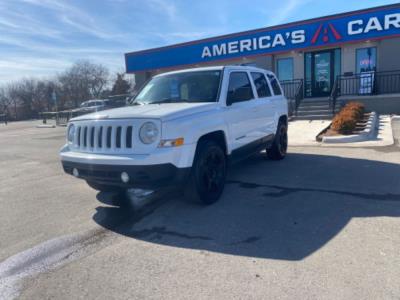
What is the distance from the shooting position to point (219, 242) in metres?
3.86

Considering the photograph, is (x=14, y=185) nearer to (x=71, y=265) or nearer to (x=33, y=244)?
(x=33, y=244)

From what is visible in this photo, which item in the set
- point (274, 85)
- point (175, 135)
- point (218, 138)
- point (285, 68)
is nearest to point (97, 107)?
point (285, 68)

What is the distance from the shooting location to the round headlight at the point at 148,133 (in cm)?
427

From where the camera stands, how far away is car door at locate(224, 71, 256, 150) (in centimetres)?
555

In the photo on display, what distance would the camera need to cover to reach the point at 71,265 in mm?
3537

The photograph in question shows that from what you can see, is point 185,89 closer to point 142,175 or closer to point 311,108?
point 142,175

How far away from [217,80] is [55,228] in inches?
127

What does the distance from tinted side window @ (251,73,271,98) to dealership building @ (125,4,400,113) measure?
31.7 ft

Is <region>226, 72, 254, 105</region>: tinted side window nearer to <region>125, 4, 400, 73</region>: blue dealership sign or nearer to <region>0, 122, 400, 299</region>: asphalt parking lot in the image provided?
<region>0, 122, 400, 299</region>: asphalt parking lot

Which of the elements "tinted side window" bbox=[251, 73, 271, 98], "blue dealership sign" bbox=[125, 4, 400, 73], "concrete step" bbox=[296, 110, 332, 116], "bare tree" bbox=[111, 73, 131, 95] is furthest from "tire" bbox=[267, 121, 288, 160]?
"bare tree" bbox=[111, 73, 131, 95]

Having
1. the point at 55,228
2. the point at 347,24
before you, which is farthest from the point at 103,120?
the point at 347,24

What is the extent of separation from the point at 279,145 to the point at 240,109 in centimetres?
251

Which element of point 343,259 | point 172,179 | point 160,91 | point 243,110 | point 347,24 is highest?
point 347,24

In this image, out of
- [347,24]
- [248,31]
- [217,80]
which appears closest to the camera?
[217,80]
